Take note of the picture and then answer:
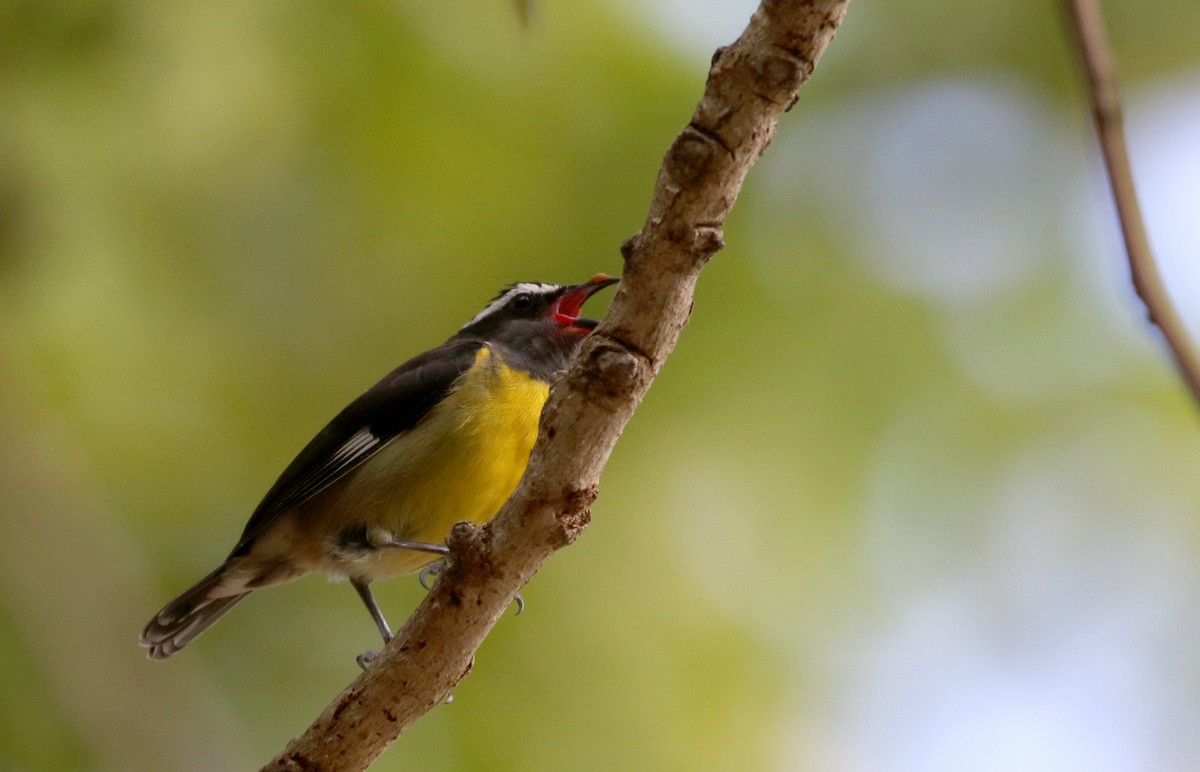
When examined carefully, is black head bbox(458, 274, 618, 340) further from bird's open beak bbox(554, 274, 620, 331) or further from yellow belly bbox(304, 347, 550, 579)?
yellow belly bbox(304, 347, 550, 579)

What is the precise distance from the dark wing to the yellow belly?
0.05 metres

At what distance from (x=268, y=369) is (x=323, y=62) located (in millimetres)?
1427

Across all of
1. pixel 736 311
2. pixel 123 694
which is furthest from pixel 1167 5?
pixel 123 694

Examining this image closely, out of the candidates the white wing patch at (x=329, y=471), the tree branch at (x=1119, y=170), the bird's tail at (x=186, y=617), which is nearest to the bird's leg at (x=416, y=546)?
the white wing patch at (x=329, y=471)

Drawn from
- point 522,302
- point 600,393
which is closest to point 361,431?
point 522,302

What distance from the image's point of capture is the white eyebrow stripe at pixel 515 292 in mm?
5676

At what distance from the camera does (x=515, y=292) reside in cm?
573

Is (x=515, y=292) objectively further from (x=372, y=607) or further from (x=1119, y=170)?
(x=1119, y=170)

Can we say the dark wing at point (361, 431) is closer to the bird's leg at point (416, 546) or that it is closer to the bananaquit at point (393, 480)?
the bananaquit at point (393, 480)

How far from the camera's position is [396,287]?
613 cm

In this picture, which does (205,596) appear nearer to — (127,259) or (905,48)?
(127,259)

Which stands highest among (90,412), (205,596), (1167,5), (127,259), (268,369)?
(1167,5)

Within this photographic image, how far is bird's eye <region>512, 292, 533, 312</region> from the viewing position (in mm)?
5699

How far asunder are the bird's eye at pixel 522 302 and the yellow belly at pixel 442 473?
72 centimetres
